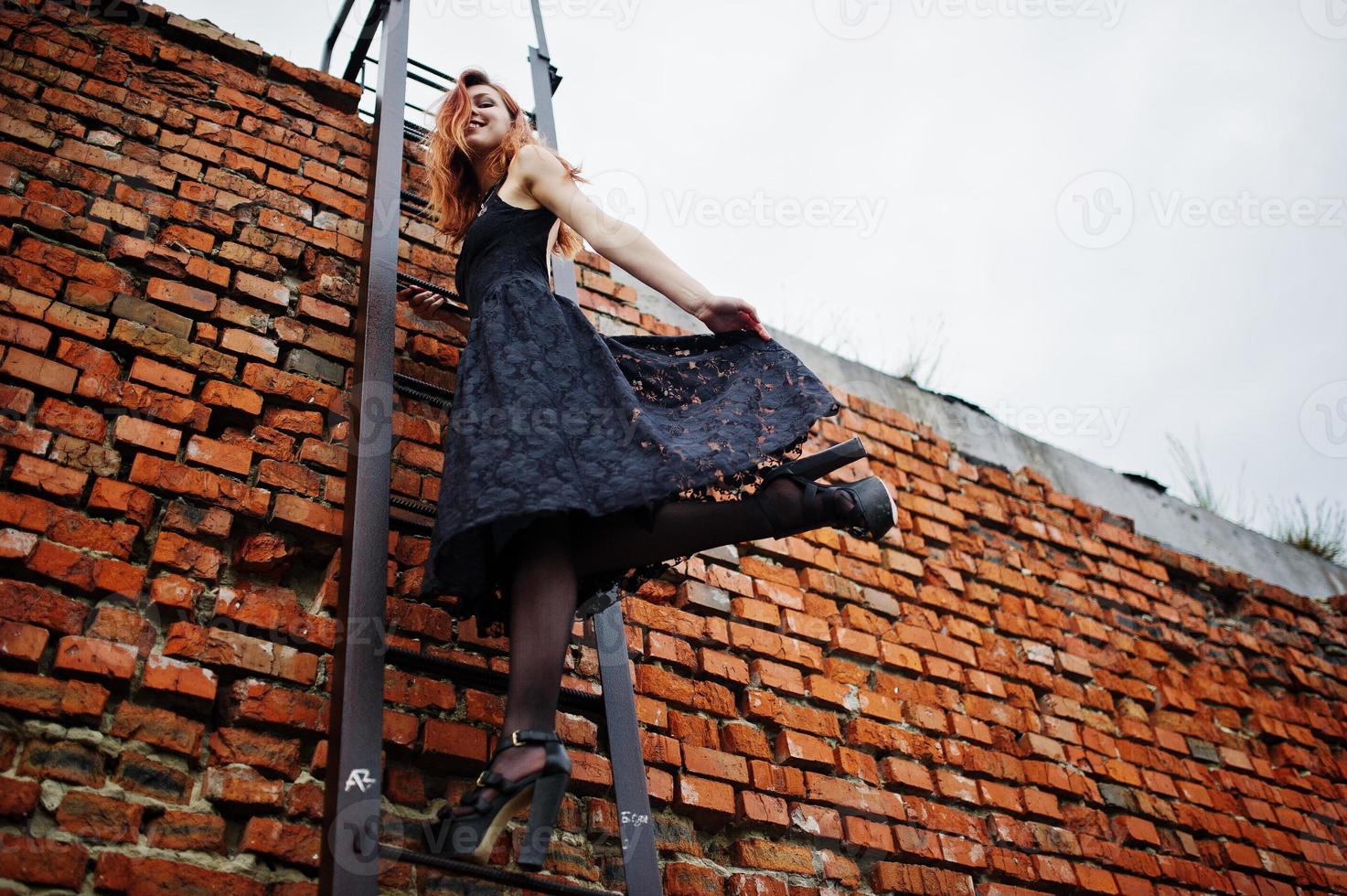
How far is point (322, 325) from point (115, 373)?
1.45 feet

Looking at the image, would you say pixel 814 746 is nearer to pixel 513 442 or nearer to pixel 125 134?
pixel 513 442

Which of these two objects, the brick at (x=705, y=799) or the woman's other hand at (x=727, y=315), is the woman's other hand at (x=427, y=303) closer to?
the woman's other hand at (x=727, y=315)

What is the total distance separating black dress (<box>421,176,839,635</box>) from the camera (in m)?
1.68

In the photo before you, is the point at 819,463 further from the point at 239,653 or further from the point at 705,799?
the point at 239,653

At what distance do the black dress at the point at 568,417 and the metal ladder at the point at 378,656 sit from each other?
0.13 metres

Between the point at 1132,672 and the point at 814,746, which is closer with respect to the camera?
the point at 814,746

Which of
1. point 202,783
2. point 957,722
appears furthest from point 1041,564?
point 202,783

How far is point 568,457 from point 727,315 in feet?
1.48

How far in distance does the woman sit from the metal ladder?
0.11 meters

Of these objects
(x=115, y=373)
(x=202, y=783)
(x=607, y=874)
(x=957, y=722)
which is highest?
(x=115, y=373)

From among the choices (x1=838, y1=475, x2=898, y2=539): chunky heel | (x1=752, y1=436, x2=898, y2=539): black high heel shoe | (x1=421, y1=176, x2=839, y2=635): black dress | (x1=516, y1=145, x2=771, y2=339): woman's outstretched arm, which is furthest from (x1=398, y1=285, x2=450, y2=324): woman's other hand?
(x1=838, y1=475, x2=898, y2=539): chunky heel

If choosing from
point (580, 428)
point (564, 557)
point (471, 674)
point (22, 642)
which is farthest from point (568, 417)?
point (22, 642)

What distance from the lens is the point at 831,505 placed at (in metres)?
1.79

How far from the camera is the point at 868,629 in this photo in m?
2.87
